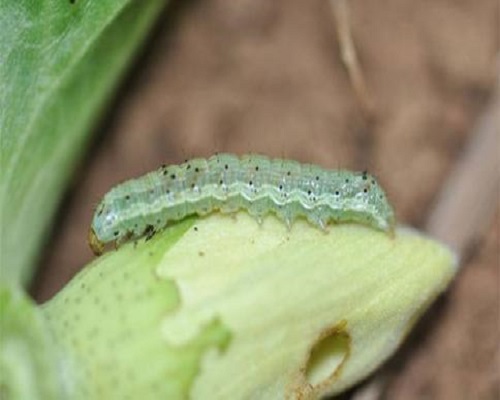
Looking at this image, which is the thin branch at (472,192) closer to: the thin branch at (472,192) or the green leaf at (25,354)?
the thin branch at (472,192)

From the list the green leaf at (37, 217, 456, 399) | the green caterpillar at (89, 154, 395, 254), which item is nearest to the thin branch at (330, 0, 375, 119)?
the green caterpillar at (89, 154, 395, 254)

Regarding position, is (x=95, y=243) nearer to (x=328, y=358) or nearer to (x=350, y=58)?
(x=328, y=358)

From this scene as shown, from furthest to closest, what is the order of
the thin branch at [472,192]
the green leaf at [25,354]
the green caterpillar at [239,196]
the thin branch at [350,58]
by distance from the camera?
the thin branch at [350,58] → the thin branch at [472,192] → the green caterpillar at [239,196] → the green leaf at [25,354]

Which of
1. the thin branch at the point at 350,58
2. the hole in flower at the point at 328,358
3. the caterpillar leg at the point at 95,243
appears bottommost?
the hole in flower at the point at 328,358

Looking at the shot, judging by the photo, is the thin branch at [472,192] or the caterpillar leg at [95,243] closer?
the caterpillar leg at [95,243]

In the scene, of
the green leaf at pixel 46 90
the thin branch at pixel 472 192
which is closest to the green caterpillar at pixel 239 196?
the green leaf at pixel 46 90

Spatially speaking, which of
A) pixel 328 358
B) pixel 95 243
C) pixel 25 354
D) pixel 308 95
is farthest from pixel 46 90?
pixel 308 95

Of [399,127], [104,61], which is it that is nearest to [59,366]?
[104,61]

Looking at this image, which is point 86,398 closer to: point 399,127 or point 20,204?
point 20,204
